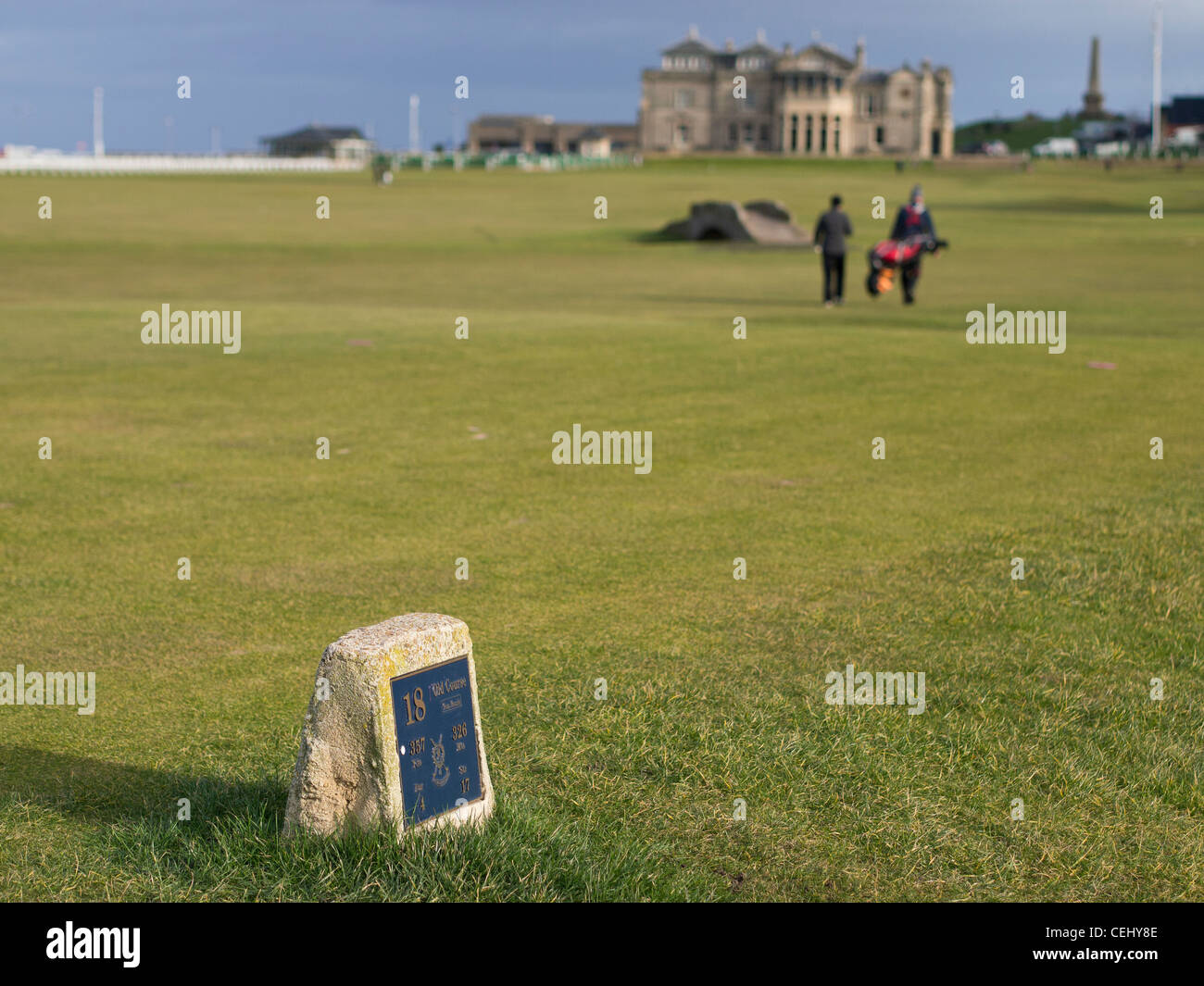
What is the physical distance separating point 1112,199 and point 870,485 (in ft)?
240

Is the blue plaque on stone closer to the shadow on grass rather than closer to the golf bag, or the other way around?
the shadow on grass

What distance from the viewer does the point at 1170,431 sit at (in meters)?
14.6

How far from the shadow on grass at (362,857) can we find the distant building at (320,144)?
605 feet

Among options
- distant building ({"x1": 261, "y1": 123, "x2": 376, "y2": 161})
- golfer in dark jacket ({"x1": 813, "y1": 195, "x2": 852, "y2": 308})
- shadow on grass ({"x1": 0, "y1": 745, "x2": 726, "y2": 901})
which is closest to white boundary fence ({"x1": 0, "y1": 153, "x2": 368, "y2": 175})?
distant building ({"x1": 261, "y1": 123, "x2": 376, "y2": 161})

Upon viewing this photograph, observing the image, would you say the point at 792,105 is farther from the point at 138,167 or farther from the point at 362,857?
the point at 362,857

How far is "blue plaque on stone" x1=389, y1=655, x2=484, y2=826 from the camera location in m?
4.92

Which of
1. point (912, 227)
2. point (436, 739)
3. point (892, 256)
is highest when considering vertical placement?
point (912, 227)

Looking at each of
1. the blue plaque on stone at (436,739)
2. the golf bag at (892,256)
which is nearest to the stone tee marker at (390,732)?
the blue plaque on stone at (436,739)

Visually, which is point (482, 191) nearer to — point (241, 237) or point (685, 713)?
point (241, 237)

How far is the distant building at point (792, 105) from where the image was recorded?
184 metres

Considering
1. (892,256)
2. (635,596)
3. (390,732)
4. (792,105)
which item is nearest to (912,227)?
(892,256)

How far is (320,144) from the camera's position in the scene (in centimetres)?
18988

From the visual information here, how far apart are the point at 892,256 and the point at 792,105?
164125 mm

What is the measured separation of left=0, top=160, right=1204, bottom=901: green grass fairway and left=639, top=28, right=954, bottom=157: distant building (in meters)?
169
